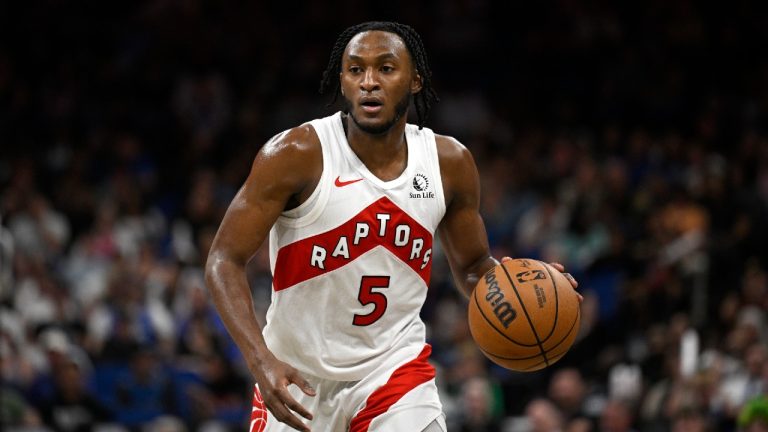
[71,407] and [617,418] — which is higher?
[617,418]

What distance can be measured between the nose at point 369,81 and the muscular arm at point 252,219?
0.33 meters

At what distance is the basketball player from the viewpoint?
4.95 metres

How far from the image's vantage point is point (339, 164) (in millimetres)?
5109

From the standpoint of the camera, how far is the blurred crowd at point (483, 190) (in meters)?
10.5

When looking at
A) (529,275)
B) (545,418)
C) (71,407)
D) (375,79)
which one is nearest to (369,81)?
(375,79)

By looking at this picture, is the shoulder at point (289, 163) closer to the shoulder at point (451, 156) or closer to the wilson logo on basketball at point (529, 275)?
the shoulder at point (451, 156)

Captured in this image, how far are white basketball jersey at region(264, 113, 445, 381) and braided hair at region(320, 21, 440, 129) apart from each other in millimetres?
375

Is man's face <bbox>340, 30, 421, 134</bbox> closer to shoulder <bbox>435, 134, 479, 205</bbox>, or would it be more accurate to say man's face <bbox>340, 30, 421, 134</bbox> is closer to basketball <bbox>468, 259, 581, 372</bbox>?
shoulder <bbox>435, 134, 479, 205</bbox>

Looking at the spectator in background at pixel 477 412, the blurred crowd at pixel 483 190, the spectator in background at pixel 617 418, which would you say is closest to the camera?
the spectator in background at pixel 617 418

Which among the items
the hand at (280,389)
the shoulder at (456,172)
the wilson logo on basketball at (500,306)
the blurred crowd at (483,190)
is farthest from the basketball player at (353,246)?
the blurred crowd at (483,190)

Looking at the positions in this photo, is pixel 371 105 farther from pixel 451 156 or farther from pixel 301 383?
pixel 301 383

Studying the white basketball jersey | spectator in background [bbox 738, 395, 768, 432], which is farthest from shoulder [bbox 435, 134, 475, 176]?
spectator in background [bbox 738, 395, 768, 432]

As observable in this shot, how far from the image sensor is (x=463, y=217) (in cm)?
549

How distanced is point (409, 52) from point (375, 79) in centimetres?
26
